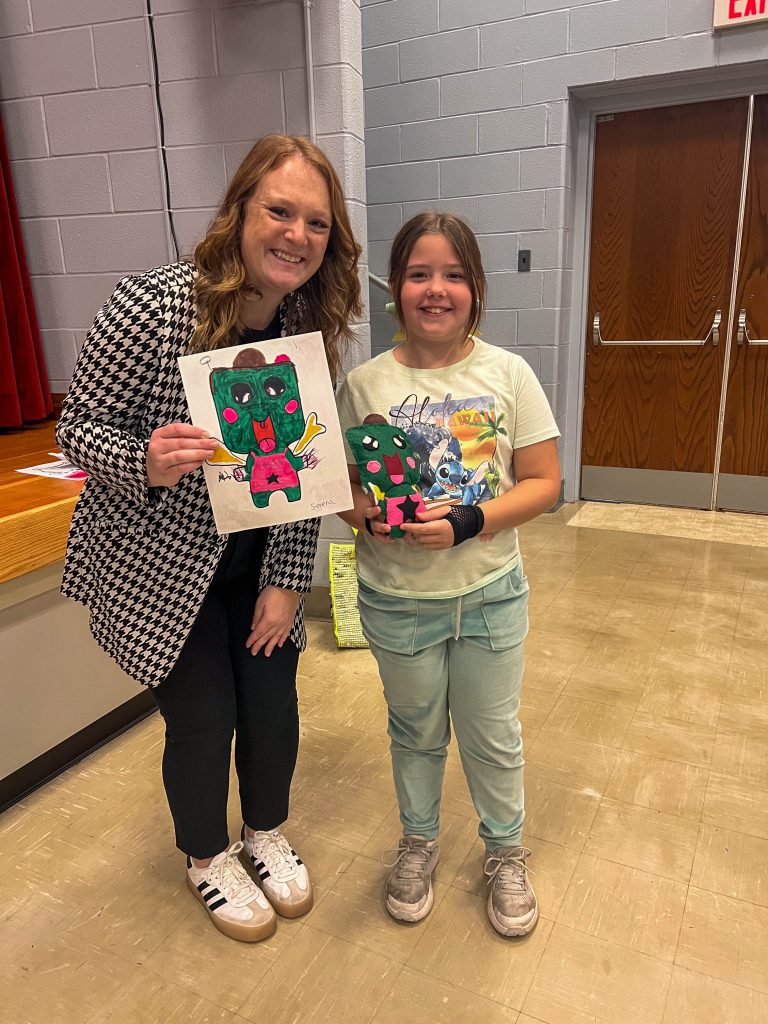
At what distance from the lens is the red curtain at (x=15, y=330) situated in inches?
94.0

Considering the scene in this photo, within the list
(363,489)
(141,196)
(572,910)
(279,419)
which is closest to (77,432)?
(279,419)

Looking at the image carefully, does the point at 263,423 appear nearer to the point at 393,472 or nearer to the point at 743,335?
the point at 393,472

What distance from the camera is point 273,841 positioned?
1.42 meters

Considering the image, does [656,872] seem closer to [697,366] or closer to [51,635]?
[51,635]

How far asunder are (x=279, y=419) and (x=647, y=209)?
10.8 feet

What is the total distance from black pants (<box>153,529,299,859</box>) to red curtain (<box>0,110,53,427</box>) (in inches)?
62.7

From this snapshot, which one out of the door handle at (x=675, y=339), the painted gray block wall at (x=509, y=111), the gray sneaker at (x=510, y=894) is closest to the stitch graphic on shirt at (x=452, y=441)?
the gray sneaker at (x=510, y=894)

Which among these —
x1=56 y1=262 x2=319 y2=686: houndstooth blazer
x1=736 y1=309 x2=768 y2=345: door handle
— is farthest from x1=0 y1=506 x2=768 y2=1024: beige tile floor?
x1=736 y1=309 x2=768 y2=345: door handle

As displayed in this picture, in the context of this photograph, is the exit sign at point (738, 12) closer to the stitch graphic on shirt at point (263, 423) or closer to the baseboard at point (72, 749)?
the stitch graphic on shirt at point (263, 423)

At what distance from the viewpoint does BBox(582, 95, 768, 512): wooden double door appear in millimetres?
3506

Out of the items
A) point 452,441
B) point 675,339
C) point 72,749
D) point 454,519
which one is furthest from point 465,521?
point 675,339

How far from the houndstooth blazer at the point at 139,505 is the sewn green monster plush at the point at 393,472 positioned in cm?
19

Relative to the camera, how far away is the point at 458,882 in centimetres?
143

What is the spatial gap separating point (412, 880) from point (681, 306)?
329 centimetres
